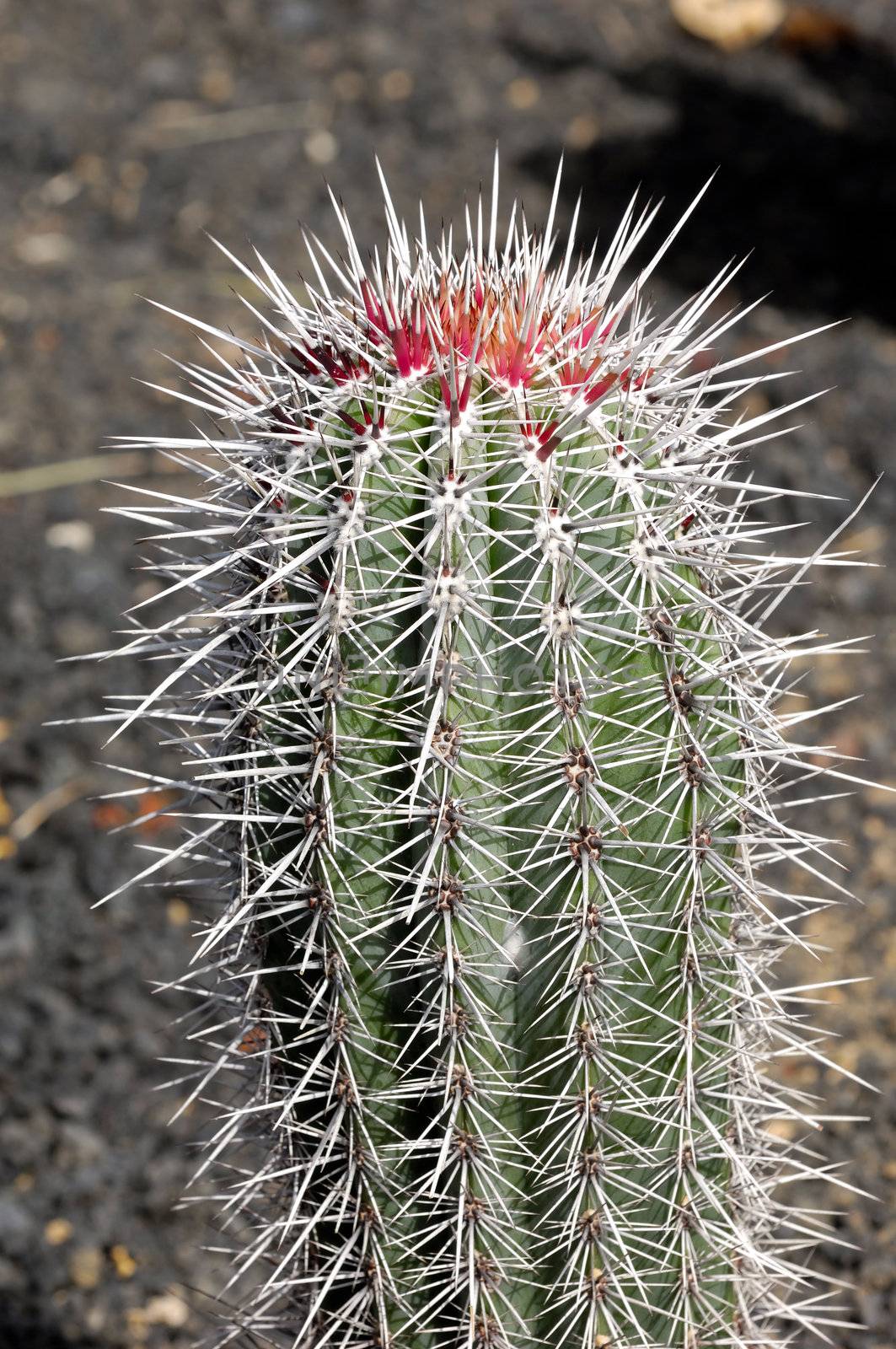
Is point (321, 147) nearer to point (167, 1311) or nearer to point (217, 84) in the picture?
point (217, 84)

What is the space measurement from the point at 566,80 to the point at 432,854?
5.53 m

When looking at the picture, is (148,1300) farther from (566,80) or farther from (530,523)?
(566,80)

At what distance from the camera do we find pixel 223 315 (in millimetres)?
5145

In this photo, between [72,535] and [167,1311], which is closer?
[167,1311]

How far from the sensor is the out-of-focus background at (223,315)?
2.88 metres

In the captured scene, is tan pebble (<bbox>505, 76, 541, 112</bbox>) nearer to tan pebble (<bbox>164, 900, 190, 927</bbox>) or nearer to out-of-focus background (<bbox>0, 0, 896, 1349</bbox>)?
out-of-focus background (<bbox>0, 0, 896, 1349</bbox>)

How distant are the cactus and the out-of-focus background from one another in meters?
1.03

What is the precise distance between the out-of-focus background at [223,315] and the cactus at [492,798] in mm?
1034

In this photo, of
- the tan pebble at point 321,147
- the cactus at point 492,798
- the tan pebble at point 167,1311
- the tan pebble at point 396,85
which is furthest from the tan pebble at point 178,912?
the tan pebble at point 396,85

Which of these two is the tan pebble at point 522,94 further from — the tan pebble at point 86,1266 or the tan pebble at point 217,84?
the tan pebble at point 86,1266

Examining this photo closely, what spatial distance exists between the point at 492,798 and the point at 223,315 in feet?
12.7

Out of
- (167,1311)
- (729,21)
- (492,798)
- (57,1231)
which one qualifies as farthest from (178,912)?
Result: (729,21)

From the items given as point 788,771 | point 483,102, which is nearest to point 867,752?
point 788,771

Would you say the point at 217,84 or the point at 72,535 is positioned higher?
the point at 217,84
